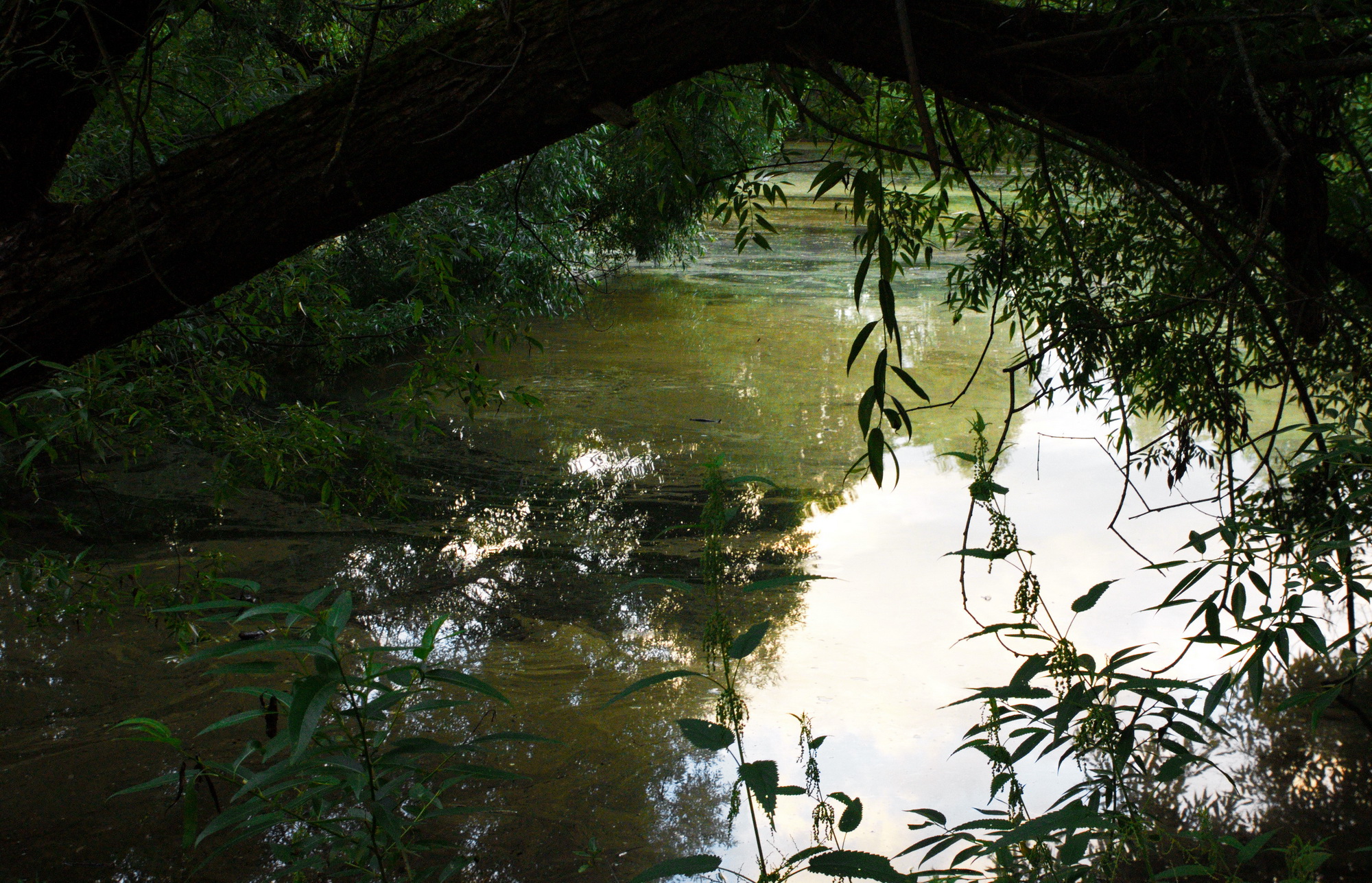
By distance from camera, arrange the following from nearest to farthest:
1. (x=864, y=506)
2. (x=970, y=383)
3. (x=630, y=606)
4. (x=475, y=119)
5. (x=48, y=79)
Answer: (x=475, y=119)
(x=48, y=79)
(x=970, y=383)
(x=630, y=606)
(x=864, y=506)

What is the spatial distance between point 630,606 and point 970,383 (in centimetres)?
188

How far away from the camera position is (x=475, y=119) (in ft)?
4.38

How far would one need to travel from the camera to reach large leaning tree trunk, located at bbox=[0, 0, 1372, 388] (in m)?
1.32

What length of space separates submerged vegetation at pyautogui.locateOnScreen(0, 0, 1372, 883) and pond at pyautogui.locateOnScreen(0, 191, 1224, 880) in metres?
0.14

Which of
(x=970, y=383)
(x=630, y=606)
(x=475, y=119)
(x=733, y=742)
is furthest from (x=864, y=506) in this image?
(x=733, y=742)

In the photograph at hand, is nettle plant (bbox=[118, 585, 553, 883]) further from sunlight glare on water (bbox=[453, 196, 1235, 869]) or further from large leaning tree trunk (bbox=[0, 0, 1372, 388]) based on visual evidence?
large leaning tree trunk (bbox=[0, 0, 1372, 388])

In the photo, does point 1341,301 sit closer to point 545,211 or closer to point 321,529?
point 321,529

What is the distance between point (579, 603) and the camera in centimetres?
344

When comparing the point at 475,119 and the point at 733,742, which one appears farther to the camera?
the point at 475,119

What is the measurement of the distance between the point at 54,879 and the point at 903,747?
2003 mm

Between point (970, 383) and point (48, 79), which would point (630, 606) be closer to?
point (970, 383)

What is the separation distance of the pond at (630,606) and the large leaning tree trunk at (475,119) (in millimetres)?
453

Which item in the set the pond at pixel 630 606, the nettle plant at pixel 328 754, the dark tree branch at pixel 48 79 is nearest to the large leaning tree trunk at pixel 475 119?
the dark tree branch at pixel 48 79

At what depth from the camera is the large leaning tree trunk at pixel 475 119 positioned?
51.9 inches
